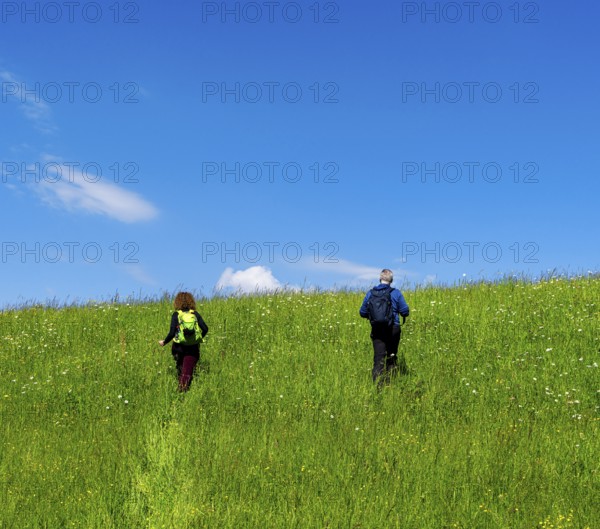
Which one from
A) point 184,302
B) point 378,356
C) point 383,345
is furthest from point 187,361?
point 383,345

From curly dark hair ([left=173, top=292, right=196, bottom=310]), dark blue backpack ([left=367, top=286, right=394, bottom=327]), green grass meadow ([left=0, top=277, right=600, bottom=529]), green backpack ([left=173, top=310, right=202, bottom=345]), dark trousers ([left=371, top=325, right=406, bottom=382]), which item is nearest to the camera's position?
green grass meadow ([left=0, top=277, right=600, bottom=529])

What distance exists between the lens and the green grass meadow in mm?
7652

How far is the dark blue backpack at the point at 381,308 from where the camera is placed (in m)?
12.4

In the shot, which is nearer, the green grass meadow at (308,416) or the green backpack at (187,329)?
the green grass meadow at (308,416)

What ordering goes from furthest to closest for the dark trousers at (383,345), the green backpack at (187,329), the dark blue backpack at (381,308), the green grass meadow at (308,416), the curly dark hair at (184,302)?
the curly dark hair at (184,302), the green backpack at (187,329), the dark trousers at (383,345), the dark blue backpack at (381,308), the green grass meadow at (308,416)

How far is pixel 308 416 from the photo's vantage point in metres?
11.6

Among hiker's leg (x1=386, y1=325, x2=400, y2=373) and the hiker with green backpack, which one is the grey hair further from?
the hiker with green backpack

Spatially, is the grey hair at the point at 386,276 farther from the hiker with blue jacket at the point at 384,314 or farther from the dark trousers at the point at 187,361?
the dark trousers at the point at 187,361

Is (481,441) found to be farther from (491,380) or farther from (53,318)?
(53,318)

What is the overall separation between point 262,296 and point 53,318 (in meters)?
6.69

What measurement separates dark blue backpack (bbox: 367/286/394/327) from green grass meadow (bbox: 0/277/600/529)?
1.49m

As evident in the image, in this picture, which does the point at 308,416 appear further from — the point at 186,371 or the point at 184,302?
the point at 184,302

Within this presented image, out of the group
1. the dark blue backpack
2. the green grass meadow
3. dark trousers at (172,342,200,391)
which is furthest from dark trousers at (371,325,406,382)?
dark trousers at (172,342,200,391)

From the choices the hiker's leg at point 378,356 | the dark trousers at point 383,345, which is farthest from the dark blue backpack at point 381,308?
the hiker's leg at point 378,356
